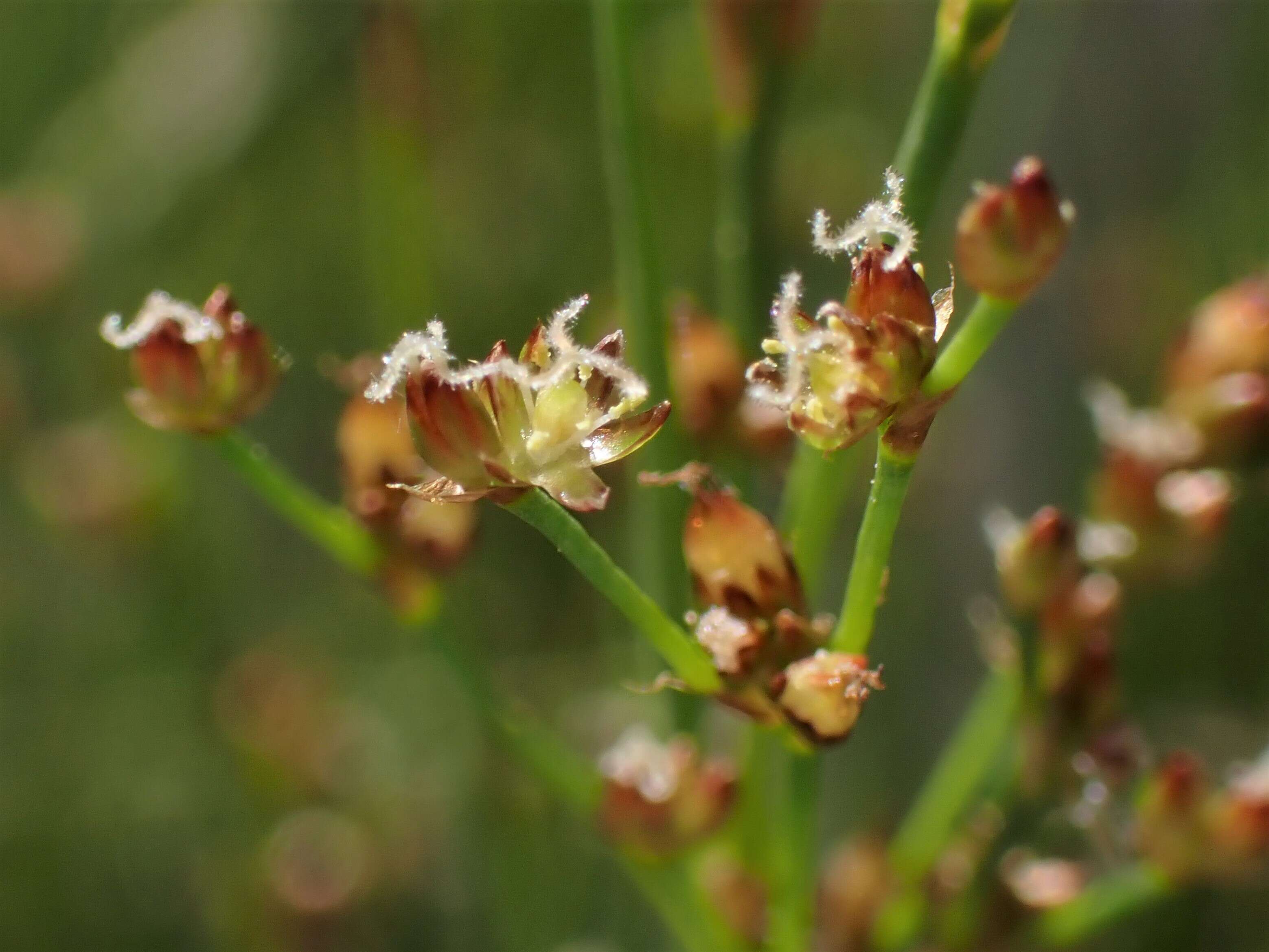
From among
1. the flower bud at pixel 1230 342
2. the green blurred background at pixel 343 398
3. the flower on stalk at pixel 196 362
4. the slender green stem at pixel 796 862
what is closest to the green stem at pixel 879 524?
the slender green stem at pixel 796 862

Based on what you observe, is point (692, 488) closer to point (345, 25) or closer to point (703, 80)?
point (345, 25)

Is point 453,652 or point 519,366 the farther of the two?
point 453,652

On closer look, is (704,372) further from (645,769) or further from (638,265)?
(645,769)

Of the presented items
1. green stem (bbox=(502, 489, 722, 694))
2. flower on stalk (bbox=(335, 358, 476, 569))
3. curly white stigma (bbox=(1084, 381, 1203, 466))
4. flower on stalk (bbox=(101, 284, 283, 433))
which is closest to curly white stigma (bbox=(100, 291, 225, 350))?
flower on stalk (bbox=(101, 284, 283, 433))

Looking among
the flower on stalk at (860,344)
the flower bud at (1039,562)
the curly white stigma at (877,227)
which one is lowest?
the flower on stalk at (860,344)

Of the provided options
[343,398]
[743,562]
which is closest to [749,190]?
[743,562]

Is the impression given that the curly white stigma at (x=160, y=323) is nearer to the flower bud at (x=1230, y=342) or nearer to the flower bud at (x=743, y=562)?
the flower bud at (x=743, y=562)

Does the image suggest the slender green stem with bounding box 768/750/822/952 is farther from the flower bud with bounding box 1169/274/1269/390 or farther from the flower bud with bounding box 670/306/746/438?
the flower bud with bounding box 1169/274/1269/390
